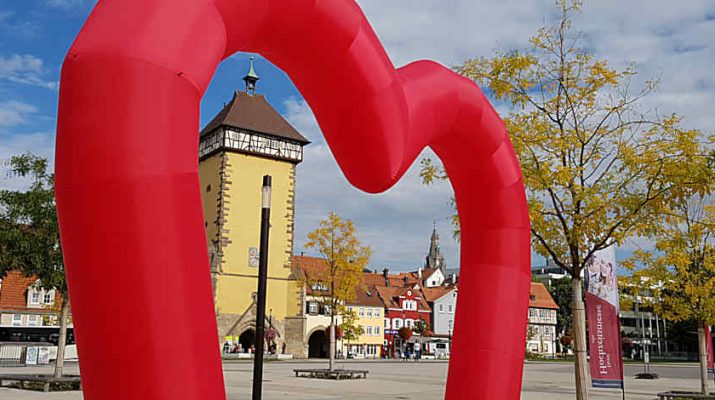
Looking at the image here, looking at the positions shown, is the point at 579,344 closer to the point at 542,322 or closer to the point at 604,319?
the point at 604,319

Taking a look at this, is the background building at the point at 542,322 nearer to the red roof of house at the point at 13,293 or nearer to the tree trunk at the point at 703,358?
the red roof of house at the point at 13,293

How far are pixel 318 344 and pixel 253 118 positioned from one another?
20936 millimetres

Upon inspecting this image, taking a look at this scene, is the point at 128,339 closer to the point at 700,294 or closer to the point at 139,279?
the point at 139,279

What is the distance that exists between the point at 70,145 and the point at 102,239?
353 mm

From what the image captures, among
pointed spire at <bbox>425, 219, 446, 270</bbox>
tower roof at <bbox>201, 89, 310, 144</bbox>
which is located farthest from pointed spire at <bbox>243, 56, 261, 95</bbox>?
pointed spire at <bbox>425, 219, 446, 270</bbox>

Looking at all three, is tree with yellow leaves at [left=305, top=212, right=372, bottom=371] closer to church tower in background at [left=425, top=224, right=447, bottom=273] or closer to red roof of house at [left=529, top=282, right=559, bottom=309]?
red roof of house at [left=529, top=282, right=559, bottom=309]

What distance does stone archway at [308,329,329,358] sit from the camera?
186ft

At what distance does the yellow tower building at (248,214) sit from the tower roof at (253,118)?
0.25 feet

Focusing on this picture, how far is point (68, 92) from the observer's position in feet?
7.67

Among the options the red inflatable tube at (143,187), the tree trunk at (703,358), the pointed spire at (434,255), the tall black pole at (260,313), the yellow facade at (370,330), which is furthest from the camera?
the pointed spire at (434,255)

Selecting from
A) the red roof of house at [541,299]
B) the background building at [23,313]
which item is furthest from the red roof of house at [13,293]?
the red roof of house at [541,299]

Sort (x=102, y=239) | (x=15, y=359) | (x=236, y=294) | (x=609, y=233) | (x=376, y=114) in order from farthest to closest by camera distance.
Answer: (x=236, y=294) → (x=15, y=359) → (x=609, y=233) → (x=376, y=114) → (x=102, y=239)

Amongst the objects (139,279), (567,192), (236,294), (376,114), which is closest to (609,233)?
(567,192)

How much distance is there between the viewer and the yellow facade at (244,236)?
1805 inches
